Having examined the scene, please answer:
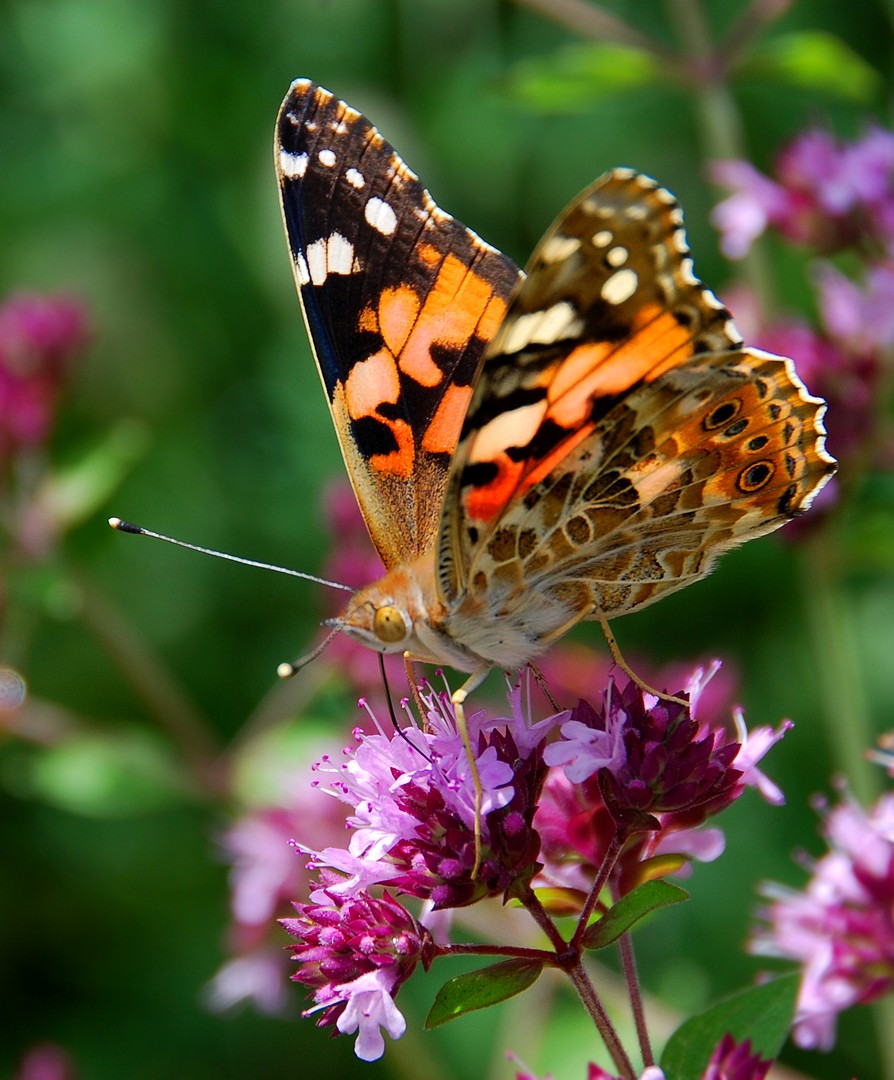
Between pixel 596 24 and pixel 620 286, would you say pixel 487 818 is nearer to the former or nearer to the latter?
pixel 620 286

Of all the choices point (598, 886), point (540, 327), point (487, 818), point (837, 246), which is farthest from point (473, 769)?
point (837, 246)

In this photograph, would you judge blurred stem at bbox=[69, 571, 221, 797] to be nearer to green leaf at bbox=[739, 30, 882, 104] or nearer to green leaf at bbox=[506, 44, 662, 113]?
green leaf at bbox=[506, 44, 662, 113]

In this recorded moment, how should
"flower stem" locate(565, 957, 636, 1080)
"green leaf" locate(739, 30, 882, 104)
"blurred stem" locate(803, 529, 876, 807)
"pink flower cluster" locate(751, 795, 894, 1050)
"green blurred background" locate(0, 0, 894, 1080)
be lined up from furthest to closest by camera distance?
"green blurred background" locate(0, 0, 894, 1080), "green leaf" locate(739, 30, 882, 104), "blurred stem" locate(803, 529, 876, 807), "pink flower cluster" locate(751, 795, 894, 1050), "flower stem" locate(565, 957, 636, 1080)

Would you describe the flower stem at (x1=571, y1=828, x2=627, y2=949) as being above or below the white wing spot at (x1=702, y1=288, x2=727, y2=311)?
below

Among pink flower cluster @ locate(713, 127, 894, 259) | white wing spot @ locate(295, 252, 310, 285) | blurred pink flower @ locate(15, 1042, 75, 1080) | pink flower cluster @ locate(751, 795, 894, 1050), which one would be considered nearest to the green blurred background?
pink flower cluster @ locate(713, 127, 894, 259)

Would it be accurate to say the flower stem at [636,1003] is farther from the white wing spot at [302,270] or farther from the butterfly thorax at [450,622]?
the white wing spot at [302,270]

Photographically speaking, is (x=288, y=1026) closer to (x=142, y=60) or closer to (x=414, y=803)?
(x=414, y=803)
